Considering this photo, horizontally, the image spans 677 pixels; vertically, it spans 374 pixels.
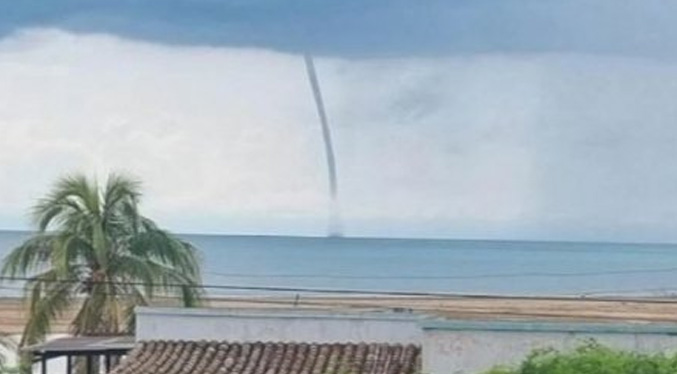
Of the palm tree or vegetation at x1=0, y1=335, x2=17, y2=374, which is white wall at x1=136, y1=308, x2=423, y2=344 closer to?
vegetation at x1=0, y1=335, x2=17, y2=374

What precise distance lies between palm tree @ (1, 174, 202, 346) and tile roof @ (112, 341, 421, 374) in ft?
12.7

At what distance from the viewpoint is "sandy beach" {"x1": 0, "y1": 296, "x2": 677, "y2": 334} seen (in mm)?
59500

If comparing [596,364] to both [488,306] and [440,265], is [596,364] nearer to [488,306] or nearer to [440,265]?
[488,306]

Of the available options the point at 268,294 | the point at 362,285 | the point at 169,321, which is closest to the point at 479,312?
the point at 268,294

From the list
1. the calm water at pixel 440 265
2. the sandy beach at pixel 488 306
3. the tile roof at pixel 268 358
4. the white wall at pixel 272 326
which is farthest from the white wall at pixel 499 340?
the calm water at pixel 440 265

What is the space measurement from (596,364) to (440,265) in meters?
97.4

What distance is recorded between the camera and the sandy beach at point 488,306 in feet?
195

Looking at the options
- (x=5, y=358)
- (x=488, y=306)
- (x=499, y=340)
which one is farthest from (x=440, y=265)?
(x=499, y=340)

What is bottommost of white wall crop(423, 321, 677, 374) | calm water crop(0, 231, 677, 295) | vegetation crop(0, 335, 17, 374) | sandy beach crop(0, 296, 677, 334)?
white wall crop(423, 321, 677, 374)

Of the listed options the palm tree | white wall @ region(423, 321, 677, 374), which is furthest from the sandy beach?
white wall @ region(423, 321, 677, 374)

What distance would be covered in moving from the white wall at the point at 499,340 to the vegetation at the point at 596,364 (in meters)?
0.60

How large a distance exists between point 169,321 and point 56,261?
429cm

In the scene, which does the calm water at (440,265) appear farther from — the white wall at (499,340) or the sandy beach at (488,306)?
the white wall at (499,340)

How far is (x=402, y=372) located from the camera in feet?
66.1
